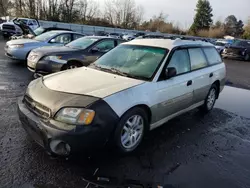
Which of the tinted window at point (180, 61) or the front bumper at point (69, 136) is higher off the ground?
the tinted window at point (180, 61)

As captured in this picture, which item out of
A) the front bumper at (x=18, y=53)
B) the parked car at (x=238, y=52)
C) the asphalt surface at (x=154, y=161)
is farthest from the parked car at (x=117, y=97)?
the parked car at (x=238, y=52)

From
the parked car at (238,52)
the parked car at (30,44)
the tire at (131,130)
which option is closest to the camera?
the tire at (131,130)

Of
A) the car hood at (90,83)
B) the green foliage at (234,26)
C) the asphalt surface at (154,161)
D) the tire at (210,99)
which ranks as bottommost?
the asphalt surface at (154,161)

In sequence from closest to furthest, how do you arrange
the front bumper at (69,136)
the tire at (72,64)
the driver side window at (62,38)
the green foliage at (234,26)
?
the front bumper at (69,136) < the tire at (72,64) < the driver side window at (62,38) < the green foliage at (234,26)

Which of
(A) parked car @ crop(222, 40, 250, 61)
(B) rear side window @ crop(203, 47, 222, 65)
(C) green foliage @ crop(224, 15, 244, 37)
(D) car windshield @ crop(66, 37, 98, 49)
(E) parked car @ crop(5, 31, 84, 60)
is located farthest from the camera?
(C) green foliage @ crop(224, 15, 244, 37)

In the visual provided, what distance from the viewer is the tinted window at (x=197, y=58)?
14.9 feet

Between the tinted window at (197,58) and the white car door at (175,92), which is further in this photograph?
the tinted window at (197,58)

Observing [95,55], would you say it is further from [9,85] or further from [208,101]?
[208,101]

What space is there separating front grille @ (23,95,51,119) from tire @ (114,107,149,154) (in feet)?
2.91

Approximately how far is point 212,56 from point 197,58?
0.90 metres

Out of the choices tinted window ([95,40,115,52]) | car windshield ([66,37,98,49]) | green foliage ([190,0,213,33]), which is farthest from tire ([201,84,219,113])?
green foliage ([190,0,213,33])

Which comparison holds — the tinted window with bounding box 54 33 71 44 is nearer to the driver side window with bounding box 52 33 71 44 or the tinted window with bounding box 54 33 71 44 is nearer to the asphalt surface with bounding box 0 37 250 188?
the driver side window with bounding box 52 33 71 44

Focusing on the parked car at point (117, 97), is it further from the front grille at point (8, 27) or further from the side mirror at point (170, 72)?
the front grille at point (8, 27)

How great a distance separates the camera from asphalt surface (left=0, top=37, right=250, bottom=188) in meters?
2.73
